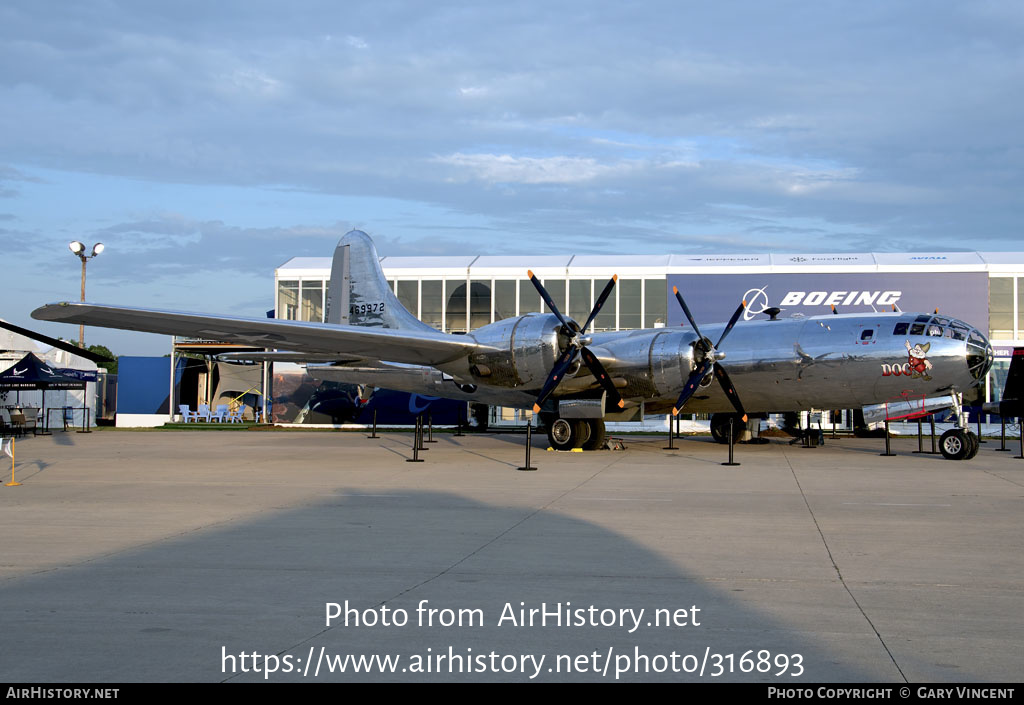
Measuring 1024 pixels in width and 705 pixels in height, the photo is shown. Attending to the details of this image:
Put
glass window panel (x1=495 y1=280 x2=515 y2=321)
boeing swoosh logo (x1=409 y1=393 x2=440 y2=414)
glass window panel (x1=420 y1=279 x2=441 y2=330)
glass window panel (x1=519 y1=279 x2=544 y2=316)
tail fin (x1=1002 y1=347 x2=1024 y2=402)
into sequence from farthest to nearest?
glass window panel (x1=420 y1=279 x2=441 y2=330) → boeing swoosh logo (x1=409 y1=393 x2=440 y2=414) → glass window panel (x1=495 y1=280 x2=515 y2=321) → glass window panel (x1=519 y1=279 x2=544 y2=316) → tail fin (x1=1002 y1=347 x2=1024 y2=402)

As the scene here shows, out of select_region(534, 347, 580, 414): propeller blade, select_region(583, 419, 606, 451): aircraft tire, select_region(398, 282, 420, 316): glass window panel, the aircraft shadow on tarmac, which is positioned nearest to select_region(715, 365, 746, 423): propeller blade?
select_region(583, 419, 606, 451): aircraft tire

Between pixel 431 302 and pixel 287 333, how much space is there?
21847 millimetres

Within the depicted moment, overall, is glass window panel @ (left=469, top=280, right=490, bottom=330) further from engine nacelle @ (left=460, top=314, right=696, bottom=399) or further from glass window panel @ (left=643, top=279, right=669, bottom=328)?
engine nacelle @ (left=460, top=314, right=696, bottom=399)

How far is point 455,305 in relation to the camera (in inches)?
1638

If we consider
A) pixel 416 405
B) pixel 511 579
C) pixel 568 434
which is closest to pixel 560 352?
pixel 568 434

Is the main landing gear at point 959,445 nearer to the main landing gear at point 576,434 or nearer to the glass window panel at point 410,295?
the main landing gear at point 576,434

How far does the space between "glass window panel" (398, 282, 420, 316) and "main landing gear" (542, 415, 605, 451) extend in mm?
18349

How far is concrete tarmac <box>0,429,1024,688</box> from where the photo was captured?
519cm

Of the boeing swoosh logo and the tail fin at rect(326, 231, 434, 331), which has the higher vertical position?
the tail fin at rect(326, 231, 434, 331)

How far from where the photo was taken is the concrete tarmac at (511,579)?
17.0 feet

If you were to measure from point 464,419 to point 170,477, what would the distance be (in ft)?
78.8

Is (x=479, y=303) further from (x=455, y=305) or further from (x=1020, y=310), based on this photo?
(x=1020, y=310)
